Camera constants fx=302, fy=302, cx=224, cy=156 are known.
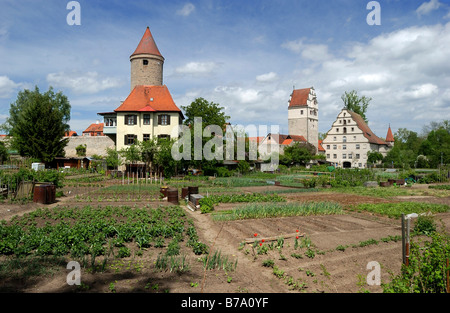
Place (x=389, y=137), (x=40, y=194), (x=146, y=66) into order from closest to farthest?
(x=40, y=194) < (x=146, y=66) < (x=389, y=137)

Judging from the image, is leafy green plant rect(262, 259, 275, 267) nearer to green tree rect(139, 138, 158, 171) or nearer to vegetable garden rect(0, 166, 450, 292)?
A: vegetable garden rect(0, 166, 450, 292)

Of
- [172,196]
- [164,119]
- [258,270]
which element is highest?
[164,119]

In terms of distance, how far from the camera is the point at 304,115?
251ft

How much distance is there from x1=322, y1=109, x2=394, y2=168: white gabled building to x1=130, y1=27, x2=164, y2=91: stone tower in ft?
141

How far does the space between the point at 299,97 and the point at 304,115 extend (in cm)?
546

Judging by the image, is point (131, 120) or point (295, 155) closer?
point (131, 120)

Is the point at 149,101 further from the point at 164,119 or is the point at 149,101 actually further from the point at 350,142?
the point at 350,142

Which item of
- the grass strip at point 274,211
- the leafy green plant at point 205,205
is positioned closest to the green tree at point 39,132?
the leafy green plant at point 205,205

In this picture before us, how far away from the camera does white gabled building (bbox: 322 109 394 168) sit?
6569 cm

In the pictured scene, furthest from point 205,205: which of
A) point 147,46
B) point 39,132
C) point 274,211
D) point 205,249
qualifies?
point 147,46

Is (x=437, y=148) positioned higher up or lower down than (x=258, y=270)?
higher up

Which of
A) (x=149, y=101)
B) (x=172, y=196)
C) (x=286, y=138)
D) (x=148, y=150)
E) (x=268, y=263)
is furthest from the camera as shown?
(x=286, y=138)

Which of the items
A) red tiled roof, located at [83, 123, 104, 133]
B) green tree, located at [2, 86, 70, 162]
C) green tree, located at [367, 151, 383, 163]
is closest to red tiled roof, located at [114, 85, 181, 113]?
green tree, located at [2, 86, 70, 162]

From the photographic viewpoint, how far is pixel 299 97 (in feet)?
258
